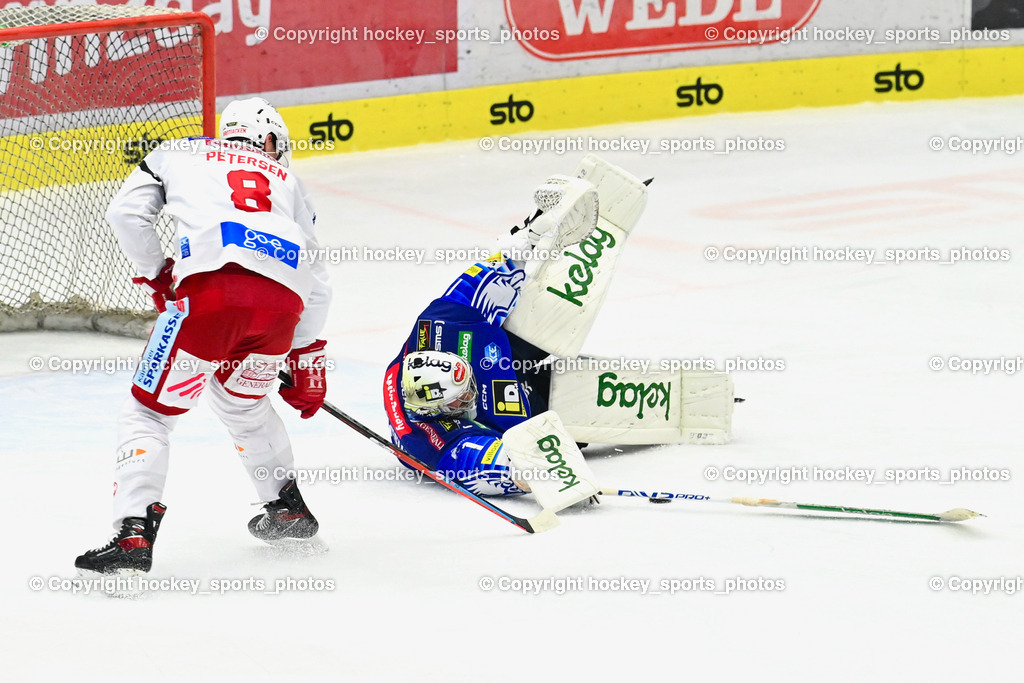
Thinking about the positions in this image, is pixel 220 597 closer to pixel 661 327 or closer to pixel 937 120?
pixel 661 327

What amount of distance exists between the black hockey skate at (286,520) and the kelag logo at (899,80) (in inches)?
313

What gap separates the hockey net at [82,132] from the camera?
6051 millimetres

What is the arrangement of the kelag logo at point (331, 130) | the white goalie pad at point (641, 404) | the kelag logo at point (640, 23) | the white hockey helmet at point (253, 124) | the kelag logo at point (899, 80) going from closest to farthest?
the white hockey helmet at point (253, 124) → the white goalie pad at point (641, 404) → the kelag logo at point (331, 130) → the kelag logo at point (640, 23) → the kelag logo at point (899, 80)

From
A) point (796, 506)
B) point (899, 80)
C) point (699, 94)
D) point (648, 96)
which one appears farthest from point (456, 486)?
point (899, 80)

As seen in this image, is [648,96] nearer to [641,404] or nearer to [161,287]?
[641,404]

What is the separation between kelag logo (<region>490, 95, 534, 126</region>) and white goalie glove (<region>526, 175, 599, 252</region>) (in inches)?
207

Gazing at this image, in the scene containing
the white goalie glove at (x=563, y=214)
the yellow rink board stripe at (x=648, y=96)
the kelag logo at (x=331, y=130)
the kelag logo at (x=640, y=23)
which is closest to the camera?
the white goalie glove at (x=563, y=214)

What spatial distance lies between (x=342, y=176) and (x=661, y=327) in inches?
123

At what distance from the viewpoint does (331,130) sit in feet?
30.4

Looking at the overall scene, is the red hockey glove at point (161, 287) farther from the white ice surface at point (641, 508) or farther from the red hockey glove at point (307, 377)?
the white ice surface at point (641, 508)

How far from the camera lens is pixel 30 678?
9.60ft

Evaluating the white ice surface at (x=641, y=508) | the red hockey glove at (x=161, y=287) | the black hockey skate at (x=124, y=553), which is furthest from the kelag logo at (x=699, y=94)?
the black hockey skate at (x=124, y=553)

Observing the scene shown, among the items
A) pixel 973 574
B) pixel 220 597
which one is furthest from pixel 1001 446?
pixel 220 597

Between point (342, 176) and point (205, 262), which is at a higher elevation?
point (342, 176)
